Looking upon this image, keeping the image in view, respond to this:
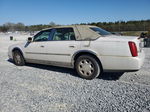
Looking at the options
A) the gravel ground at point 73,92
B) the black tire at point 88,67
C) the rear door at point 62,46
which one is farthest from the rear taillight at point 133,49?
the rear door at point 62,46

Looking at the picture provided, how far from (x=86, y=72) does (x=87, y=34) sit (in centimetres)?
115

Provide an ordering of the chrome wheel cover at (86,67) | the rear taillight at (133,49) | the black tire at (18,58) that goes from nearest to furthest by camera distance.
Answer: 1. the rear taillight at (133,49)
2. the chrome wheel cover at (86,67)
3. the black tire at (18,58)

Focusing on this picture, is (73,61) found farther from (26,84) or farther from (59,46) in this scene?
(26,84)

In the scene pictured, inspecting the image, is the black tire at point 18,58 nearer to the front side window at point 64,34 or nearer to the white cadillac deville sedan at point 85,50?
the white cadillac deville sedan at point 85,50

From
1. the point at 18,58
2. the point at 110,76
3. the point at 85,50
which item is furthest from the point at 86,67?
the point at 18,58

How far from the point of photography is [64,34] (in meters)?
4.96

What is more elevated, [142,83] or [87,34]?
[87,34]

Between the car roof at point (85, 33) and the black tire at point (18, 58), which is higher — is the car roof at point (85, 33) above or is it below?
above

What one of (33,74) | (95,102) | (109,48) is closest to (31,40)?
(33,74)

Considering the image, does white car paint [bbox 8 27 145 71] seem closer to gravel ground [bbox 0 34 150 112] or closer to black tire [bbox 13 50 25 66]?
gravel ground [bbox 0 34 150 112]

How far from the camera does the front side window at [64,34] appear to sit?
4791 mm

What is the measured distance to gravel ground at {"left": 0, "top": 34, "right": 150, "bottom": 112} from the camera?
9.68 ft

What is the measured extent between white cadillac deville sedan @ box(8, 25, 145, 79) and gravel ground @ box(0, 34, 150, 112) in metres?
0.45

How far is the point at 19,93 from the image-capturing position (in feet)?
12.0
